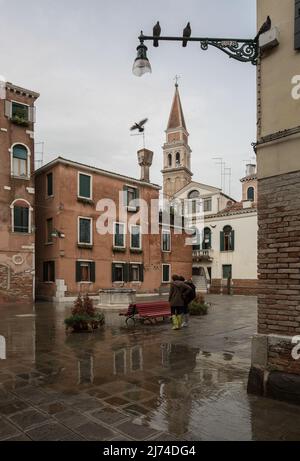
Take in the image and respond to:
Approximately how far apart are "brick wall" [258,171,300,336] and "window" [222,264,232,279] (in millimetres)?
29453

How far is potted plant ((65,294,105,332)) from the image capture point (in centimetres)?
1045

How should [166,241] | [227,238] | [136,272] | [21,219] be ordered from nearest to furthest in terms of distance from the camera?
[21,219] → [136,272] → [166,241] → [227,238]

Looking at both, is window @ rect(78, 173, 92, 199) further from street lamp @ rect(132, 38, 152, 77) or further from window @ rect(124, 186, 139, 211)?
street lamp @ rect(132, 38, 152, 77)

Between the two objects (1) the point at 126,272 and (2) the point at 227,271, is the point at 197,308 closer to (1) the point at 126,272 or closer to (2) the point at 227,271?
(1) the point at 126,272

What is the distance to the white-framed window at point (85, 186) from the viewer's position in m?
24.8

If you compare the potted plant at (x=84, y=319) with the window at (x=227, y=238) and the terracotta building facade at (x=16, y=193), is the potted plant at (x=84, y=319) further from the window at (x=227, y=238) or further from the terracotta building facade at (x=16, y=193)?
the window at (x=227, y=238)

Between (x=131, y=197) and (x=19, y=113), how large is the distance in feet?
34.0

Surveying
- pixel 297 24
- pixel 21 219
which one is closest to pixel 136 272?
pixel 21 219

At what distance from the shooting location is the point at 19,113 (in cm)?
2228

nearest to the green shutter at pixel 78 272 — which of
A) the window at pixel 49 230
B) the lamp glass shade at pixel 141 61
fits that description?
the window at pixel 49 230

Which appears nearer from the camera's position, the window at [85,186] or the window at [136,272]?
the window at [85,186]

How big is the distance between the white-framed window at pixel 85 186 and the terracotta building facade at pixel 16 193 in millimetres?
3368

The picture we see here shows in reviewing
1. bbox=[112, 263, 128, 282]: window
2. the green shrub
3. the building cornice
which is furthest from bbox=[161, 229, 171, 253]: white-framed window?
the green shrub

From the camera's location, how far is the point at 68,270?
2336cm
